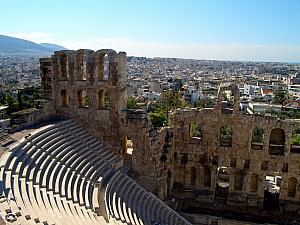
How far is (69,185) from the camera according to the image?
15398 millimetres

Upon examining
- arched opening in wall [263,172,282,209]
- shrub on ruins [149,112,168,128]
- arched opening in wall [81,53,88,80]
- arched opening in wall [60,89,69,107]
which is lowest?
arched opening in wall [263,172,282,209]

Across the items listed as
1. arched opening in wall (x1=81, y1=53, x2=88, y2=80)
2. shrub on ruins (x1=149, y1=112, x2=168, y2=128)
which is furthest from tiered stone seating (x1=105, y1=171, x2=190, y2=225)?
shrub on ruins (x1=149, y1=112, x2=168, y2=128)

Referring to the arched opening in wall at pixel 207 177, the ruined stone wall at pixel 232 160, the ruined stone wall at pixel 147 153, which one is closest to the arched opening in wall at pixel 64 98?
the ruined stone wall at pixel 147 153

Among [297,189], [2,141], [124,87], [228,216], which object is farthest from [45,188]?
[297,189]

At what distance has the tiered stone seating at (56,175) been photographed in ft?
40.8

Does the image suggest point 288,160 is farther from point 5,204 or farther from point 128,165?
point 5,204

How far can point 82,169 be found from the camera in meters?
17.2

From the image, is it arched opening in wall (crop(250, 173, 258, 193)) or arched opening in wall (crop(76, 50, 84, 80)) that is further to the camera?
arched opening in wall (crop(250, 173, 258, 193))

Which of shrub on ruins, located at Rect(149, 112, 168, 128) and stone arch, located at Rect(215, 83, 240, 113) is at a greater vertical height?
stone arch, located at Rect(215, 83, 240, 113)

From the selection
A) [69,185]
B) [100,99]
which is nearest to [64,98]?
[100,99]

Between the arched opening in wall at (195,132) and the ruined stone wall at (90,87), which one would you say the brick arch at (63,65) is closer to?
the ruined stone wall at (90,87)

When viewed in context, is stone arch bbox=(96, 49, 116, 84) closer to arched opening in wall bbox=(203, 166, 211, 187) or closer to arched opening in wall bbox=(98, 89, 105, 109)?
arched opening in wall bbox=(98, 89, 105, 109)

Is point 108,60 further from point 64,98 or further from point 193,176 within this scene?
point 193,176

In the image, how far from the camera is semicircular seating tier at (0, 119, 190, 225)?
1262cm
